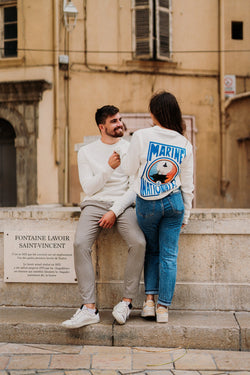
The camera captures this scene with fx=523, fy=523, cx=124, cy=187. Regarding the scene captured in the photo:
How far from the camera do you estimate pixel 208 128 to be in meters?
12.0

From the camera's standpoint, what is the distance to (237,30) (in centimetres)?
1245

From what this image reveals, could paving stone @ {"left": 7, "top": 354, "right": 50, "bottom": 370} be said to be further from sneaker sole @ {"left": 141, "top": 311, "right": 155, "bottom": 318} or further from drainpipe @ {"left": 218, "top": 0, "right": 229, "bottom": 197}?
drainpipe @ {"left": 218, "top": 0, "right": 229, "bottom": 197}

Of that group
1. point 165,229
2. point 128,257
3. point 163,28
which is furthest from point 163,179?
point 163,28

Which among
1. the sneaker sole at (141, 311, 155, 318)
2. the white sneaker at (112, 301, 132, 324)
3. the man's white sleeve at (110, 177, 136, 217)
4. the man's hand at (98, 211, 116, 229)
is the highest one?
the man's white sleeve at (110, 177, 136, 217)

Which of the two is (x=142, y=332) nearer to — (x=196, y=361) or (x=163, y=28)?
(x=196, y=361)

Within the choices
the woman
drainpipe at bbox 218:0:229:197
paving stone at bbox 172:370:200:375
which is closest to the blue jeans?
the woman

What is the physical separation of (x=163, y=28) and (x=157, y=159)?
9.20 m

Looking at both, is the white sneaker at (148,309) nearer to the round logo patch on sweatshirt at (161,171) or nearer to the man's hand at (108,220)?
the man's hand at (108,220)

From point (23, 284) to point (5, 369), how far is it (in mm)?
1044

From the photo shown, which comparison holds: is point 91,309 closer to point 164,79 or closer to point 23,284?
point 23,284

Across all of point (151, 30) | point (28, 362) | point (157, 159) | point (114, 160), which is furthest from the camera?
point (151, 30)

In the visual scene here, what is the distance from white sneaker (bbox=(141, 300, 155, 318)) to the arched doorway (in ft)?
28.2

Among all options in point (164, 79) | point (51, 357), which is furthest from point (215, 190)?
point (51, 357)

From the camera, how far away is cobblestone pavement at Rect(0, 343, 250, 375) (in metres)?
3.06
